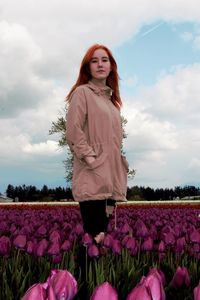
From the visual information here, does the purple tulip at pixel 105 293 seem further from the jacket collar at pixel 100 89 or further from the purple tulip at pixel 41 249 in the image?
the jacket collar at pixel 100 89

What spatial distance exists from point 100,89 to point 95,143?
65cm

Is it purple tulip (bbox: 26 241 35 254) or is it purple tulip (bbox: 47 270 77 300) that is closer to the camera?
purple tulip (bbox: 47 270 77 300)

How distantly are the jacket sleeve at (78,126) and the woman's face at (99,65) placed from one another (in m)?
0.28

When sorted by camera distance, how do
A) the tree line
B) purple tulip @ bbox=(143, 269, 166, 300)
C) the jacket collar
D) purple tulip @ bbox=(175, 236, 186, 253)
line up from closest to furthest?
purple tulip @ bbox=(143, 269, 166, 300)
purple tulip @ bbox=(175, 236, 186, 253)
the jacket collar
the tree line

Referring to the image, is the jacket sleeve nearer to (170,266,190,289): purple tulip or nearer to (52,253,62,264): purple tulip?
(52,253,62,264): purple tulip


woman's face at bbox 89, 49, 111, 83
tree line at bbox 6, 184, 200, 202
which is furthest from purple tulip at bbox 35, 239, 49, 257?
tree line at bbox 6, 184, 200, 202

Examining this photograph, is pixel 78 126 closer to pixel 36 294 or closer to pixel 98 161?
pixel 98 161

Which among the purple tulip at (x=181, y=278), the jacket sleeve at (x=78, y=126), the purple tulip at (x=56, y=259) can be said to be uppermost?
the jacket sleeve at (x=78, y=126)

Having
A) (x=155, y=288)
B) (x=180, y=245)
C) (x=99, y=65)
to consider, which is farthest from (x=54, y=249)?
(x=99, y=65)

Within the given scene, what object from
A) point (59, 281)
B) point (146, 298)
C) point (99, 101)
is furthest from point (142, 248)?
point (146, 298)

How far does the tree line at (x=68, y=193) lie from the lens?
3766cm

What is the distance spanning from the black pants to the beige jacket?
0.31 ft

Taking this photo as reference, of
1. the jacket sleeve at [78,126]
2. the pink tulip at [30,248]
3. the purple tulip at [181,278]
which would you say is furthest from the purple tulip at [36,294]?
the jacket sleeve at [78,126]

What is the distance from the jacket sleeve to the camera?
16.6 ft
